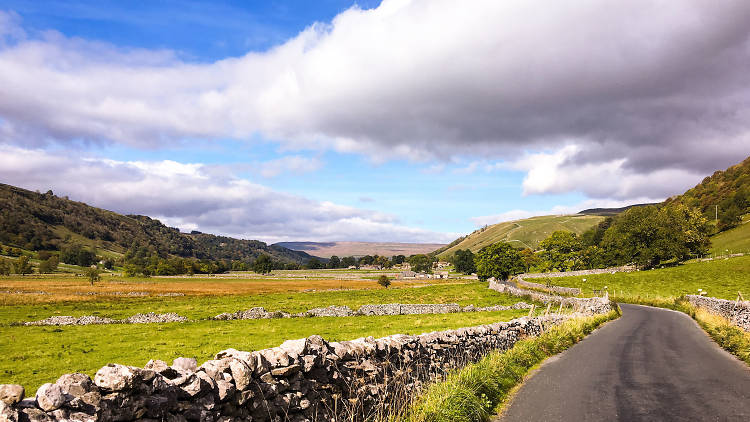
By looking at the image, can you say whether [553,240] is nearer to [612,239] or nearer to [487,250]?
[612,239]

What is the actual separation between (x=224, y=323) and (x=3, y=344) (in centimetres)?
1697

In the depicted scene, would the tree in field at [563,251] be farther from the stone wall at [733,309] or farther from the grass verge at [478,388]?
the grass verge at [478,388]

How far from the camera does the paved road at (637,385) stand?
10.9 m

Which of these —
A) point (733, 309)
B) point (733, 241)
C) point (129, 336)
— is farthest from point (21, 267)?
point (733, 241)

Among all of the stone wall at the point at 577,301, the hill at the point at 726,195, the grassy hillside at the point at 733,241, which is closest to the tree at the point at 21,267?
the stone wall at the point at 577,301

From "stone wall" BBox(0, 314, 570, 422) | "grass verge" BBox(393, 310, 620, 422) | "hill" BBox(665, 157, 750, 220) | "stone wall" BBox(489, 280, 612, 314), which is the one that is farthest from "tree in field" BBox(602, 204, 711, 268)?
"stone wall" BBox(0, 314, 570, 422)

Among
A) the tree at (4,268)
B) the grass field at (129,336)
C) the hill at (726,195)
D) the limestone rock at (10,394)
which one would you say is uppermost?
the hill at (726,195)

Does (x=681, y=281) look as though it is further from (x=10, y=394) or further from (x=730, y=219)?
(x=730, y=219)

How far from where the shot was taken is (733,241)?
111312 mm

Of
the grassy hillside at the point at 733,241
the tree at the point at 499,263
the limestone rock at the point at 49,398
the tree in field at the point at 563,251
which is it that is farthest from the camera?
the tree in field at the point at 563,251

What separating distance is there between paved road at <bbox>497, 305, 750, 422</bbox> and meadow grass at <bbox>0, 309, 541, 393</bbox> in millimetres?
15796

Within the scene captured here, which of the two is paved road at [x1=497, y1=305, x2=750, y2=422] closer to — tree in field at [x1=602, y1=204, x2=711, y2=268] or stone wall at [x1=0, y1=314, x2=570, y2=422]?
stone wall at [x1=0, y1=314, x2=570, y2=422]

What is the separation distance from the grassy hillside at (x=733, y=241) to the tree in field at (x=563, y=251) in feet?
114

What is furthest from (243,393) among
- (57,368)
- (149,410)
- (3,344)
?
(3,344)
